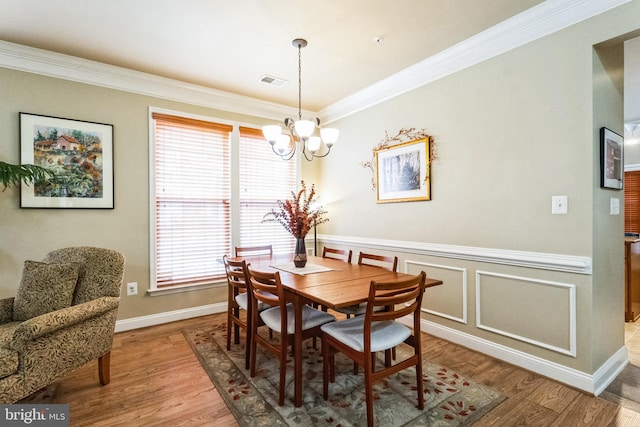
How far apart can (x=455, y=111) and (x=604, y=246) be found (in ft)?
5.03

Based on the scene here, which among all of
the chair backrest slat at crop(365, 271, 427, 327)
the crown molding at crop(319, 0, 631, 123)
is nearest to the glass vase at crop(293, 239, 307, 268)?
the chair backrest slat at crop(365, 271, 427, 327)

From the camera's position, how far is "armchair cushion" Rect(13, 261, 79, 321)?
2068 mm

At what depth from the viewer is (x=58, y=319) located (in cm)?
179

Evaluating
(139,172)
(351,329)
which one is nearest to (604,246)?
(351,329)

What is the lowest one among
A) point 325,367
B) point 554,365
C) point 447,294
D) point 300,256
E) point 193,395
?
point 193,395

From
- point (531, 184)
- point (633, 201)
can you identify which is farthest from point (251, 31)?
point (633, 201)

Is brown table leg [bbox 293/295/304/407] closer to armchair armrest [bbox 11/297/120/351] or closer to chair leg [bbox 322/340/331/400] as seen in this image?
chair leg [bbox 322/340/331/400]

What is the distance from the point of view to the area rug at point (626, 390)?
6.40ft

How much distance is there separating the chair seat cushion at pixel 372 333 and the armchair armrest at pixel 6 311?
7.19 ft

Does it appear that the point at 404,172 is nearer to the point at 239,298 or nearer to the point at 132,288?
the point at 239,298

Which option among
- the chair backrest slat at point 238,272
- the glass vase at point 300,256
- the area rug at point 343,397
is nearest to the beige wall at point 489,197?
A: the area rug at point 343,397

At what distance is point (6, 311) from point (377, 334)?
2.54 m

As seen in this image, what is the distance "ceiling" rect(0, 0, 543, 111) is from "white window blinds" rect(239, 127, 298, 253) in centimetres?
98

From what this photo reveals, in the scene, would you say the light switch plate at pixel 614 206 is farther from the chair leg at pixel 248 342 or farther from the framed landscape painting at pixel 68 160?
the framed landscape painting at pixel 68 160
